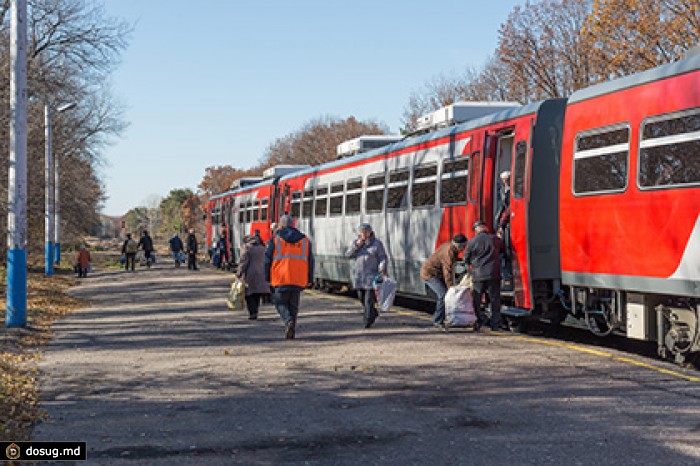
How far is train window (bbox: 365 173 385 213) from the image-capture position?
20.7 metres

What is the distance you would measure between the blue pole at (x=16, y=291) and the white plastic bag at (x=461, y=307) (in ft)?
23.5

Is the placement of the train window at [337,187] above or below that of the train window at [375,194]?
above

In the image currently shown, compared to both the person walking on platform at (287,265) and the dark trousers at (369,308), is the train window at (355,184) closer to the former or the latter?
the dark trousers at (369,308)

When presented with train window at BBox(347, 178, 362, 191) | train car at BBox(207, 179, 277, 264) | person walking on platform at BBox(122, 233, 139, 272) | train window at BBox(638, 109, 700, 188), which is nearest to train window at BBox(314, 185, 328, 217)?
train window at BBox(347, 178, 362, 191)

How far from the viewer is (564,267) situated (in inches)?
512

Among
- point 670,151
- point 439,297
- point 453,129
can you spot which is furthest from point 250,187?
point 670,151

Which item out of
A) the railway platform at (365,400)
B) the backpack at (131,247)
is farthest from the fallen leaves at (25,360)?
the backpack at (131,247)

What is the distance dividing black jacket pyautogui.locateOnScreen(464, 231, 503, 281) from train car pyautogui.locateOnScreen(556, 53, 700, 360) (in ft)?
4.19

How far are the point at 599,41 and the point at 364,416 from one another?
3309 centimetres

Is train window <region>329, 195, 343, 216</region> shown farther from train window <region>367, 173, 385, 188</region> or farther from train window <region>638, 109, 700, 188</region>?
train window <region>638, 109, 700, 188</region>

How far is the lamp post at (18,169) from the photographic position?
1595cm

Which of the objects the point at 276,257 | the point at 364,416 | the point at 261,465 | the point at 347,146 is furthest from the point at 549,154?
the point at 347,146

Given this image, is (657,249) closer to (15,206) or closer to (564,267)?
(564,267)

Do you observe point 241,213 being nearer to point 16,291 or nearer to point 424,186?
point 424,186
